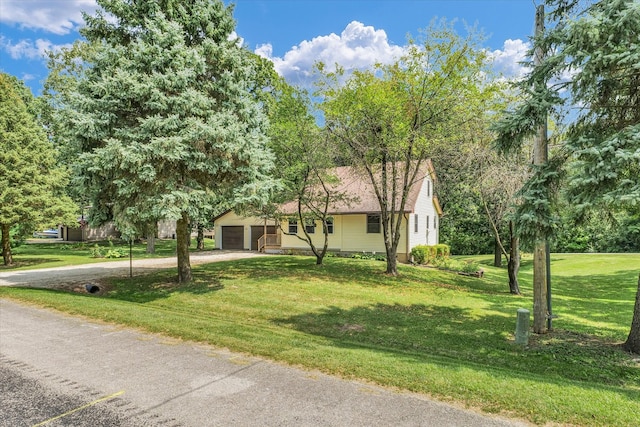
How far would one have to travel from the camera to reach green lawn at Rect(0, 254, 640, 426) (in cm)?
468

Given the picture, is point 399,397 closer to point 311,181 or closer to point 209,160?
point 209,160

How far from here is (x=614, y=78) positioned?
6.38 meters

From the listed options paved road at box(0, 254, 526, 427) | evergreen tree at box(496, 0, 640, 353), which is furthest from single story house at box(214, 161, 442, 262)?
paved road at box(0, 254, 526, 427)

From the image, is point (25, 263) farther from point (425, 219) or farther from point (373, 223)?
point (425, 219)

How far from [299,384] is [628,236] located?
37.7m

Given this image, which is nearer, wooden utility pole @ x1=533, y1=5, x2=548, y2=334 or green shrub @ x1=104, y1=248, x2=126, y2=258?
wooden utility pole @ x1=533, y1=5, x2=548, y2=334

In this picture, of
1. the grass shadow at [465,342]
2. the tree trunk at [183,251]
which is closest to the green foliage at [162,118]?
the tree trunk at [183,251]

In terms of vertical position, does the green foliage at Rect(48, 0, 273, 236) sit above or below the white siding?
above

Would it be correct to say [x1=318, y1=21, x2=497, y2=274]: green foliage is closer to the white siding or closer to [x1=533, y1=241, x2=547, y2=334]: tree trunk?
[x1=533, y1=241, x2=547, y2=334]: tree trunk

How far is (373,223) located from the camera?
77.9 feet

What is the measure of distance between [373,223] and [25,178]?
19.7m

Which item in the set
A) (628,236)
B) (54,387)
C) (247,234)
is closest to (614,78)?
(54,387)

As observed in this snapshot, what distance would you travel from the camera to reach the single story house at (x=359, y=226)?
22.9 meters

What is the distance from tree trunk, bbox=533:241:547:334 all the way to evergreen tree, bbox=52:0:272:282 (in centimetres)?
808
